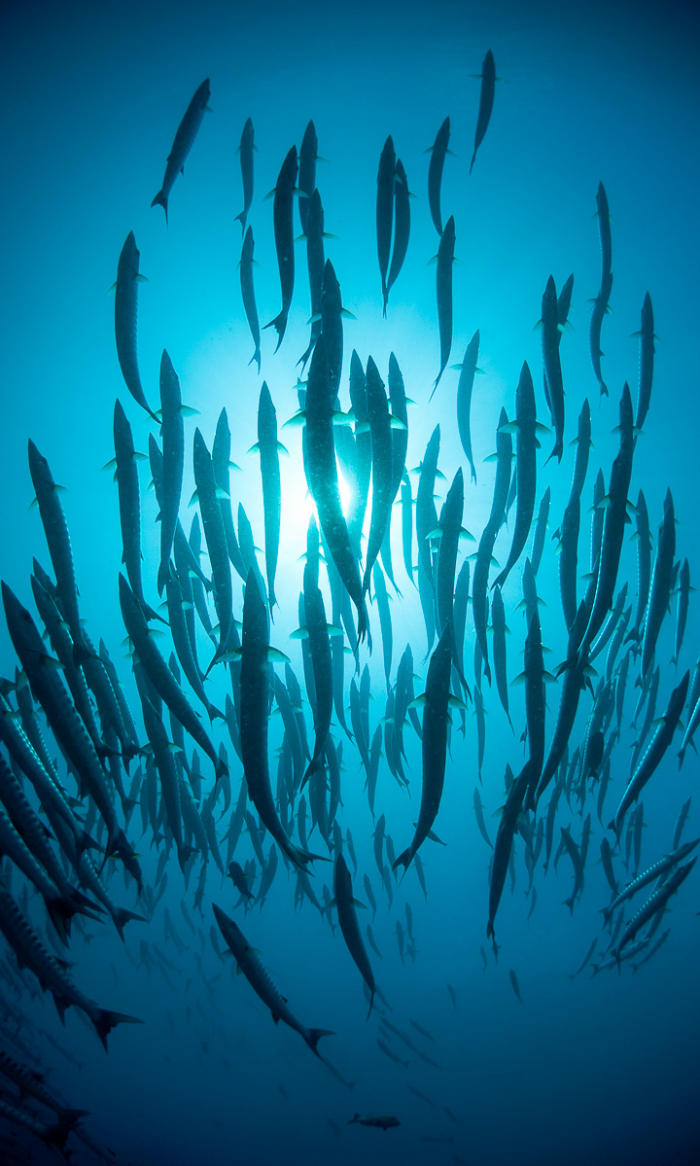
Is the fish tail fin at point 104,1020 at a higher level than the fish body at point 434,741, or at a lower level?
lower

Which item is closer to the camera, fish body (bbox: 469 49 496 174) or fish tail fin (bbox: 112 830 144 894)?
fish tail fin (bbox: 112 830 144 894)

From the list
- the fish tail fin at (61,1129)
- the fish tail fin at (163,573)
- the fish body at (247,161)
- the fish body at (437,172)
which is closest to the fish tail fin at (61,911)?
the fish tail fin at (61,1129)

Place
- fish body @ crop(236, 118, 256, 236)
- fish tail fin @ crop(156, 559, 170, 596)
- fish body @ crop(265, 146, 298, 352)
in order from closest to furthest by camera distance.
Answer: fish body @ crop(265, 146, 298, 352) → fish tail fin @ crop(156, 559, 170, 596) → fish body @ crop(236, 118, 256, 236)

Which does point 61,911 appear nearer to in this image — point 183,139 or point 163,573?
point 163,573

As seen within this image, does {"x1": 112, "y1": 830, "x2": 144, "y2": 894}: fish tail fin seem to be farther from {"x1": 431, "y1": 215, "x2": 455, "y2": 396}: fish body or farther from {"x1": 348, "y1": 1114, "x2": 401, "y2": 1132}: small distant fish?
{"x1": 348, "y1": 1114, "x2": 401, "y2": 1132}: small distant fish

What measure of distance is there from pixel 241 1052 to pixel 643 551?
62.9 feet

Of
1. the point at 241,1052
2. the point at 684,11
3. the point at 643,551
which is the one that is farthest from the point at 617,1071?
the point at 684,11

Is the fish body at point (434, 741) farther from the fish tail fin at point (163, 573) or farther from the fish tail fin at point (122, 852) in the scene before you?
the fish tail fin at point (163, 573)

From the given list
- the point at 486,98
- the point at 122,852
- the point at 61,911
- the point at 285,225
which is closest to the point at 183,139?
the point at 285,225

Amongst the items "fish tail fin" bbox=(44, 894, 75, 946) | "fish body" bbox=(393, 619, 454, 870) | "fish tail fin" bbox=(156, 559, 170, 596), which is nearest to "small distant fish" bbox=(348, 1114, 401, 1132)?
"fish tail fin" bbox=(44, 894, 75, 946)

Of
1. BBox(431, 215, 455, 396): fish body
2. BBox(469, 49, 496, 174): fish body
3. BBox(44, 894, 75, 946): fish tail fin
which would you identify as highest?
BBox(469, 49, 496, 174): fish body

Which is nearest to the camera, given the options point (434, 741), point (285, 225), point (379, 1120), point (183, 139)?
point (434, 741)

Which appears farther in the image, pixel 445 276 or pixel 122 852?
pixel 445 276

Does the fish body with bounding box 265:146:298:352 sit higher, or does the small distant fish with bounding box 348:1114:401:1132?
the fish body with bounding box 265:146:298:352
